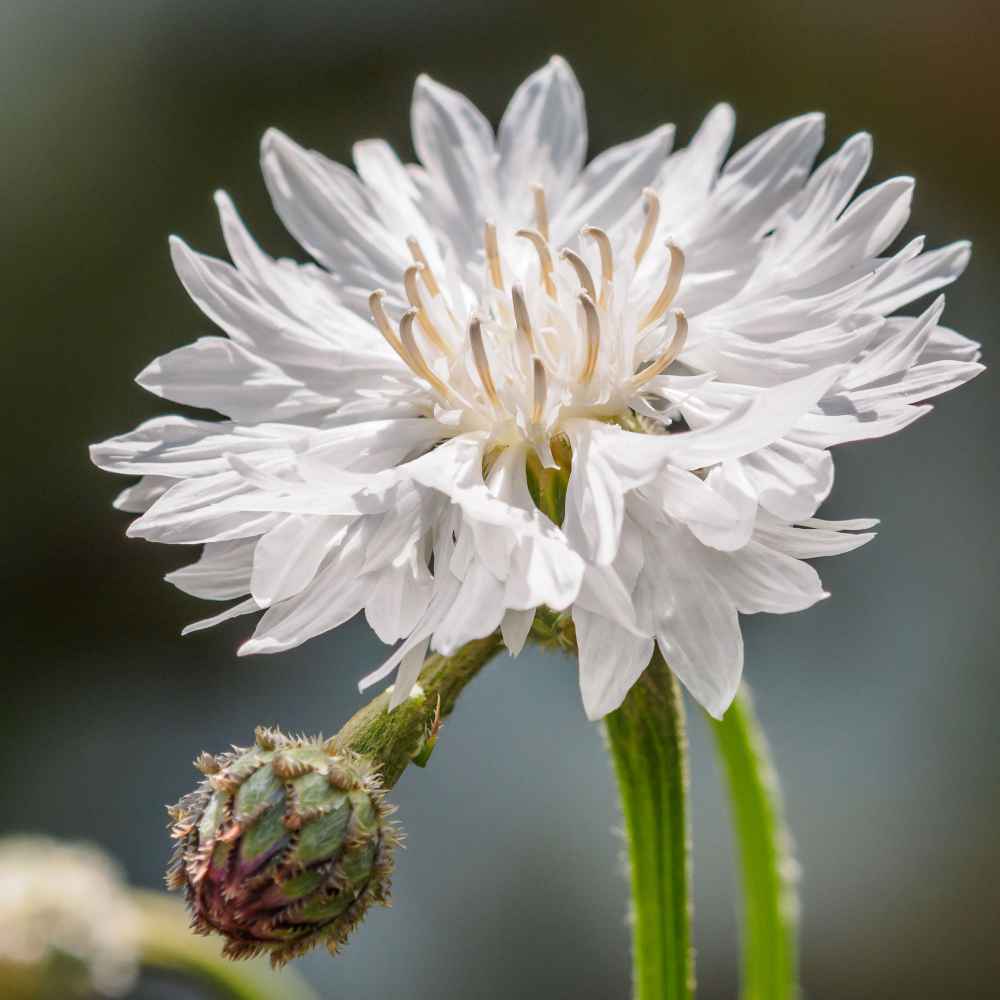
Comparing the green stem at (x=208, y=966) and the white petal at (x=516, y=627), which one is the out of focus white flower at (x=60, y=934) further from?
the white petal at (x=516, y=627)

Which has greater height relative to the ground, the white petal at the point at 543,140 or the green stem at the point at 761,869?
the white petal at the point at 543,140

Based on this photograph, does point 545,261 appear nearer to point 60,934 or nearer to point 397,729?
point 397,729

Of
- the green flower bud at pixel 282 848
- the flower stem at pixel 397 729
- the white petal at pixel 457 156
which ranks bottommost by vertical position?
the green flower bud at pixel 282 848

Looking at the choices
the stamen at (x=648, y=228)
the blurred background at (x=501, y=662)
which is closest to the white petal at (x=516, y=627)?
the stamen at (x=648, y=228)

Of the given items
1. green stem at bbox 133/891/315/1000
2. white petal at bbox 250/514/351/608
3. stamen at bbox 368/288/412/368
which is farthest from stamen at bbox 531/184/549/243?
green stem at bbox 133/891/315/1000

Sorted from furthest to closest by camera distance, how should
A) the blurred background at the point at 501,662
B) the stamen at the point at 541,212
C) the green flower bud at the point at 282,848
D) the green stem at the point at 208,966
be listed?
1. the blurred background at the point at 501,662
2. the green stem at the point at 208,966
3. the stamen at the point at 541,212
4. the green flower bud at the point at 282,848

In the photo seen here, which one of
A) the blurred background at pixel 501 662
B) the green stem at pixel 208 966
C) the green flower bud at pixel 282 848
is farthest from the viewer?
the blurred background at pixel 501 662

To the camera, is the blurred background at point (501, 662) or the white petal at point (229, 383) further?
the blurred background at point (501, 662)

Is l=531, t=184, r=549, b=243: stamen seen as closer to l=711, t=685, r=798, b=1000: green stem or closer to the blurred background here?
l=711, t=685, r=798, b=1000: green stem
